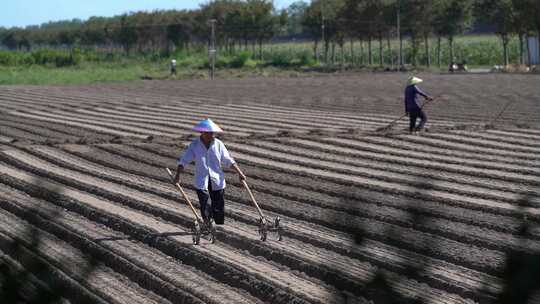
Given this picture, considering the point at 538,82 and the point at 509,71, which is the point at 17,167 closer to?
the point at 538,82

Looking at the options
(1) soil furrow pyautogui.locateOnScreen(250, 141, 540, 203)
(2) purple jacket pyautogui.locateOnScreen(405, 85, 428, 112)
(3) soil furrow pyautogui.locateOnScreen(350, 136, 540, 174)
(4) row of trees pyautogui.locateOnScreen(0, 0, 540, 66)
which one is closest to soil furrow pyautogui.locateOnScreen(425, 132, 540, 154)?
(2) purple jacket pyautogui.locateOnScreen(405, 85, 428, 112)

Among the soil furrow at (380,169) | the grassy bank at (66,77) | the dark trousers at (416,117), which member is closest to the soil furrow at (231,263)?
the soil furrow at (380,169)

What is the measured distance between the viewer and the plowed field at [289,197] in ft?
6.80

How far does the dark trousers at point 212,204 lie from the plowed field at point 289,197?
8.2 inches

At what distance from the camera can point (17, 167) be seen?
14.5 m

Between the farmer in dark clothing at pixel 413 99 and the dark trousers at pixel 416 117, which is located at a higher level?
the farmer in dark clothing at pixel 413 99

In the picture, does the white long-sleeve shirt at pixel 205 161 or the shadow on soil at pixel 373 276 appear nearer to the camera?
the shadow on soil at pixel 373 276

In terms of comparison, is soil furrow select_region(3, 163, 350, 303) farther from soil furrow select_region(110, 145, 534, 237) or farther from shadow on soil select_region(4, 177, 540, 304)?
shadow on soil select_region(4, 177, 540, 304)

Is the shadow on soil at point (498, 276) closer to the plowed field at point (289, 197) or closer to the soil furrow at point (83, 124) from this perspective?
the plowed field at point (289, 197)

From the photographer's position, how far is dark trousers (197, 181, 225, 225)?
358 inches

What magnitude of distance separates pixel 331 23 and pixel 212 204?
56.4m

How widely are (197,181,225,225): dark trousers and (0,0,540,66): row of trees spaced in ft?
140

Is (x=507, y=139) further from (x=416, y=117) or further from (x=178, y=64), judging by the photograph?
Result: (x=178, y=64)

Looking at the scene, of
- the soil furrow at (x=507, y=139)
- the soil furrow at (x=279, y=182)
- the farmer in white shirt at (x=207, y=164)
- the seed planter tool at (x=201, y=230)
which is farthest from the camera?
the soil furrow at (x=507, y=139)
